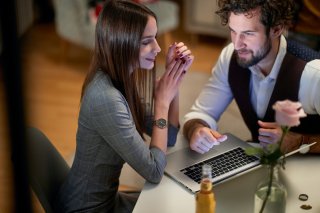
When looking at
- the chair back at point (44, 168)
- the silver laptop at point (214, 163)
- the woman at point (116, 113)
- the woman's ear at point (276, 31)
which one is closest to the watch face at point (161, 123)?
the woman at point (116, 113)

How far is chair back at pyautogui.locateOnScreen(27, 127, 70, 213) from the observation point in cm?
133

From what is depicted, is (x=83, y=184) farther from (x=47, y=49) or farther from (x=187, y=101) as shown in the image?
(x=47, y=49)

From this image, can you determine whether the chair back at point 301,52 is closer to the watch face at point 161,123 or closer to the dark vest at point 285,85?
the dark vest at point 285,85

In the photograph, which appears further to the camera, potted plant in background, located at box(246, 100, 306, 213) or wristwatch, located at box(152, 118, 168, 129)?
wristwatch, located at box(152, 118, 168, 129)

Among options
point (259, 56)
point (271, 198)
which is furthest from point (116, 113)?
point (259, 56)

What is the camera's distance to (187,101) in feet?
9.37

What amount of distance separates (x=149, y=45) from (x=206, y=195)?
0.52 meters

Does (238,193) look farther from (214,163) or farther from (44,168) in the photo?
(44,168)

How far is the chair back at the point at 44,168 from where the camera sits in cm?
133

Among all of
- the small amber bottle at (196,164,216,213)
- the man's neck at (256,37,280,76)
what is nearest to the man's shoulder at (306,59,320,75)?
the man's neck at (256,37,280,76)

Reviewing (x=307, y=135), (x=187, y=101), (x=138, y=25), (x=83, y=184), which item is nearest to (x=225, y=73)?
(x=307, y=135)

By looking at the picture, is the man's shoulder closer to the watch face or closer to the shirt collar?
the shirt collar

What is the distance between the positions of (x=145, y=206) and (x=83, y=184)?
0.26 m

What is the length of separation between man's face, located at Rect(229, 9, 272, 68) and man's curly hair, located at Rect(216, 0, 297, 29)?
16mm
